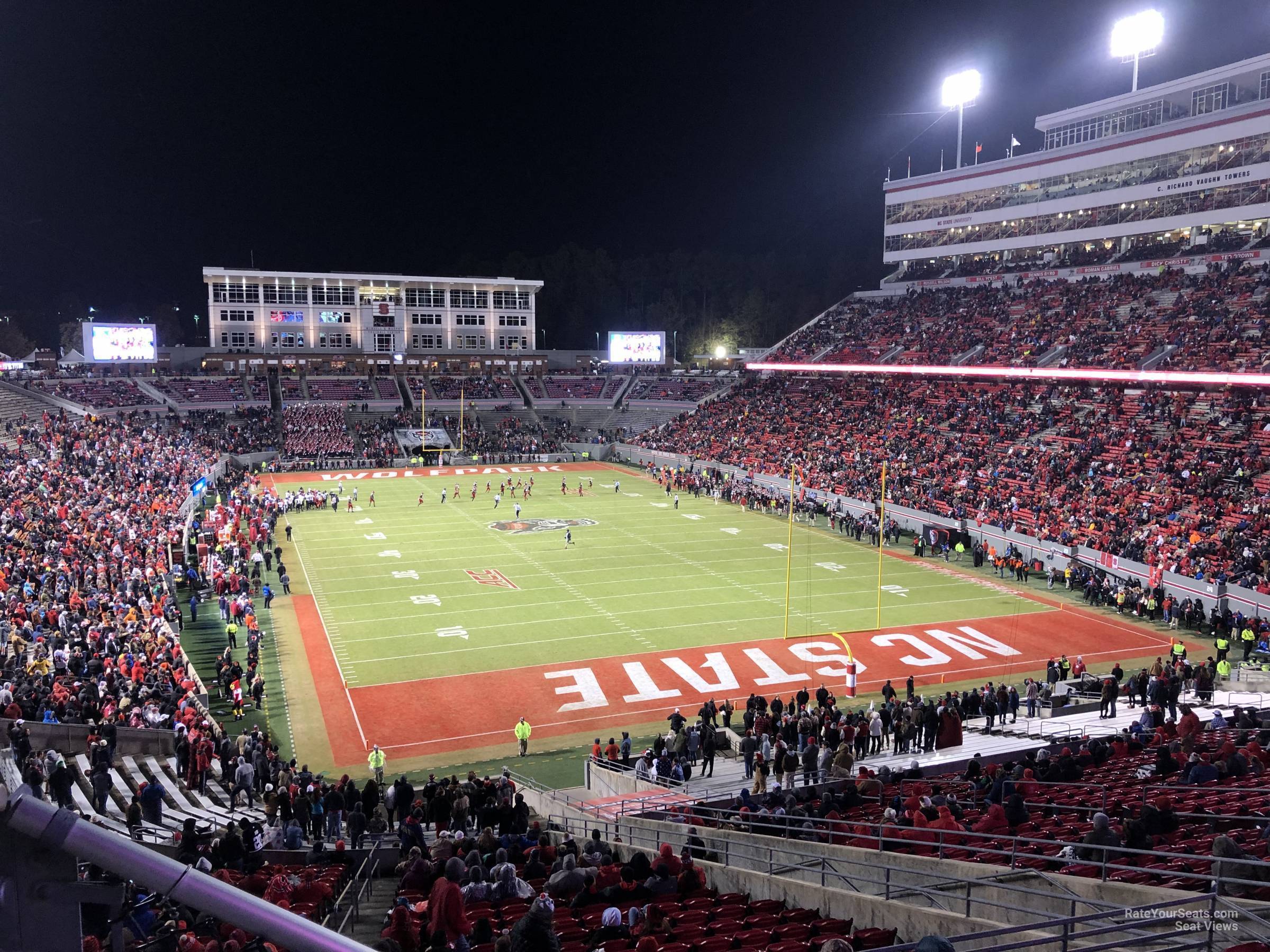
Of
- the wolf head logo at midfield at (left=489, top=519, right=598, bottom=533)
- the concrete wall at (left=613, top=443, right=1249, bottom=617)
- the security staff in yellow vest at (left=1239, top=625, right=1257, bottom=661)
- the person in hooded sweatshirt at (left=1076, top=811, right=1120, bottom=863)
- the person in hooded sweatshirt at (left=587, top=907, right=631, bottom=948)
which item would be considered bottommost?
the security staff in yellow vest at (left=1239, top=625, right=1257, bottom=661)

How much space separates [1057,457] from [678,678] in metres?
26.4

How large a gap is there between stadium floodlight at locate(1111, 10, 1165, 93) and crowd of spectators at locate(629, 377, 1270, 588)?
21.6 meters

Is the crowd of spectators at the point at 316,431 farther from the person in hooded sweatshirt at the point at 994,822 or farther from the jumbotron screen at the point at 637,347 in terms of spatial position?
the person in hooded sweatshirt at the point at 994,822

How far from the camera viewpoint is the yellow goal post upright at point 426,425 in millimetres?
71000

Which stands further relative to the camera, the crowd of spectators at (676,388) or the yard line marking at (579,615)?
the crowd of spectators at (676,388)

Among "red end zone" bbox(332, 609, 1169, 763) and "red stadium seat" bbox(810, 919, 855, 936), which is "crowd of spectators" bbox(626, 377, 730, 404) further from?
"red stadium seat" bbox(810, 919, 855, 936)

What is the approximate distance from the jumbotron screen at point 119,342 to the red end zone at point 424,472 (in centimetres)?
1765

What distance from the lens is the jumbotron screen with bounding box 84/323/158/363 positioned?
6900 cm

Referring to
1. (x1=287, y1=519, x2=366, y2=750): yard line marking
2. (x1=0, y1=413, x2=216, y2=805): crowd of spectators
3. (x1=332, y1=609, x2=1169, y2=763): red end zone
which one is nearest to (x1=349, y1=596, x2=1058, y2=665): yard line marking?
(x1=332, y1=609, x2=1169, y2=763): red end zone

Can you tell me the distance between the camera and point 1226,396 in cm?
4294

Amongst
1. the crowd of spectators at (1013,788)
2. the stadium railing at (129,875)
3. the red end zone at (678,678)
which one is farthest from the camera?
the red end zone at (678,678)

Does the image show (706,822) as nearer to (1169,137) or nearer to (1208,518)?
(1208,518)

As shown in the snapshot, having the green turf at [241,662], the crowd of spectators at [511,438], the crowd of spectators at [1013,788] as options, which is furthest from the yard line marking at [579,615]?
the crowd of spectators at [511,438]

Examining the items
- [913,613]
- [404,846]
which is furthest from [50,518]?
[913,613]
